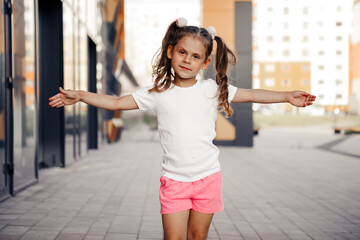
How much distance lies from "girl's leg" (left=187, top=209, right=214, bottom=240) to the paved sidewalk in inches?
58.3

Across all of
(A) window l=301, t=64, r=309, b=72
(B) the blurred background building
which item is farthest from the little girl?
(A) window l=301, t=64, r=309, b=72

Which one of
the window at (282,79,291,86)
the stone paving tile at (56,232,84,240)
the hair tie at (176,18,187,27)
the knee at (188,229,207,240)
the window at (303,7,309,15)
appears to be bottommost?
the stone paving tile at (56,232,84,240)

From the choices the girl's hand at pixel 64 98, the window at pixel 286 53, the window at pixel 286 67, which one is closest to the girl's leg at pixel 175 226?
the girl's hand at pixel 64 98

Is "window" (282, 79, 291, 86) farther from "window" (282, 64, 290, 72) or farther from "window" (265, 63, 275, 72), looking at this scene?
"window" (265, 63, 275, 72)

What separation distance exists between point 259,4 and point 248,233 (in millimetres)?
63709

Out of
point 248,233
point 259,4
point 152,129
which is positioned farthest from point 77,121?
point 259,4

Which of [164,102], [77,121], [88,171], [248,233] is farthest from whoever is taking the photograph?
[77,121]

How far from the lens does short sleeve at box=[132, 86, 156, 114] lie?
2.42 meters

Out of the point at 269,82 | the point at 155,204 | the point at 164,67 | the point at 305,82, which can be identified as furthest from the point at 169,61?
the point at 305,82

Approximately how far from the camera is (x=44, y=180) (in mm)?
6621

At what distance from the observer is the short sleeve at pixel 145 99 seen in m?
2.42

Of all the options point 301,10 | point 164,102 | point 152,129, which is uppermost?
point 301,10

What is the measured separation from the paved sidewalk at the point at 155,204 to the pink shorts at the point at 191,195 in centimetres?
159

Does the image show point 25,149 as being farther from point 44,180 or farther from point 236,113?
point 236,113
